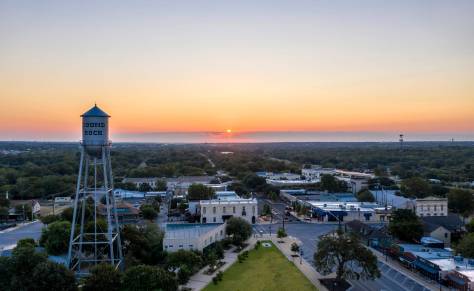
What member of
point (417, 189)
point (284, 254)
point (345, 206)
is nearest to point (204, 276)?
point (284, 254)

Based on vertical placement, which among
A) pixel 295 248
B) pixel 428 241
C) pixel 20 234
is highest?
pixel 428 241

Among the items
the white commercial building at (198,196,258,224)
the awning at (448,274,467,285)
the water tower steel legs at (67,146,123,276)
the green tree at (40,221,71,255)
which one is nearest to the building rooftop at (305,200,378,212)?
the white commercial building at (198,196,258,224)

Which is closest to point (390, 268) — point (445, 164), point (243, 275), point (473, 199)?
point (243, 275)

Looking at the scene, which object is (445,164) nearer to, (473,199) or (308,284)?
(473,199)

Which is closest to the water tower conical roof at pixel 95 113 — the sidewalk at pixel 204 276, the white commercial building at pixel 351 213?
the sidewalk at pixel 204 276

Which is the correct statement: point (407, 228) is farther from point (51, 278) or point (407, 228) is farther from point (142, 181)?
point (142, 181)

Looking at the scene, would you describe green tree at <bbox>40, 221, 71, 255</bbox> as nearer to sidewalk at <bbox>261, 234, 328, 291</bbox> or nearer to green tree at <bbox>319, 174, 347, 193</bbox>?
sidewalk at <bbox>261, 234, 328, 291</bbox>

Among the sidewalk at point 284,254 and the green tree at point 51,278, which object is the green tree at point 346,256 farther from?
the green tree at point 51,278
